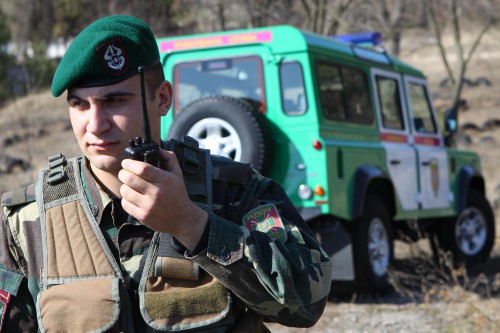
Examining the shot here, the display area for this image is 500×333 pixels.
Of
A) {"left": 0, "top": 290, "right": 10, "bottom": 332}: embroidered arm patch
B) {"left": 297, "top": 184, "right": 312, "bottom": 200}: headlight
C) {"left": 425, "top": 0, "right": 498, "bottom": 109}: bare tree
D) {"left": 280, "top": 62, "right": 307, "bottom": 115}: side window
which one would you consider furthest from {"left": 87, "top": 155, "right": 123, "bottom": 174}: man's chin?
{"left": 425, "top": 0, "right": 498, "bottom": 109}: bare tree

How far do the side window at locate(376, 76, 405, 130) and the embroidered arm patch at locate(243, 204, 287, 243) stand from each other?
5.84m

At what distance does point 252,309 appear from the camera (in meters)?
2.05

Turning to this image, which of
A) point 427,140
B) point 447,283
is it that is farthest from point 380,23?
point 447,283

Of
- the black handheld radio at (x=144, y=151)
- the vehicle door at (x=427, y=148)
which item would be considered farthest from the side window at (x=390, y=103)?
the black handheld radio at (x=144, y=151)

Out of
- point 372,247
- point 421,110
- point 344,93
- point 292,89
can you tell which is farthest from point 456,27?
point 292,89

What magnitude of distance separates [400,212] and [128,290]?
5.95 metres

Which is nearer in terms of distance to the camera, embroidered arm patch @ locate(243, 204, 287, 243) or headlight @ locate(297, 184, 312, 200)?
embroidered arm patch @ locate(243, 204, 287, 243)

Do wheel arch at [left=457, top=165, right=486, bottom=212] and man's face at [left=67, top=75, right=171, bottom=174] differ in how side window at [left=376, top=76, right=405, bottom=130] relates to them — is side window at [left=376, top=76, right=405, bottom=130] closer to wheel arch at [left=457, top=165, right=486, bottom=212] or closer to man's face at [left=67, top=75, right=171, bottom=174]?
wheel arch at [left=457, top=165, right=486, bottom=212]

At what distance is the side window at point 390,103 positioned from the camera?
7.93 metres

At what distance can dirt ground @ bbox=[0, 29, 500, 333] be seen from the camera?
20.3 feet

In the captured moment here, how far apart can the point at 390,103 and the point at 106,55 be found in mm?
6285

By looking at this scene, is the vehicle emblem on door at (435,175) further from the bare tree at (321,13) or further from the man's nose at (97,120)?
the man's nose at (97,120)

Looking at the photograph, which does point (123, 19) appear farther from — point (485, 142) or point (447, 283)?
point (485, 142)

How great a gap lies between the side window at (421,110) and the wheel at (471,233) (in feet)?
3.30
